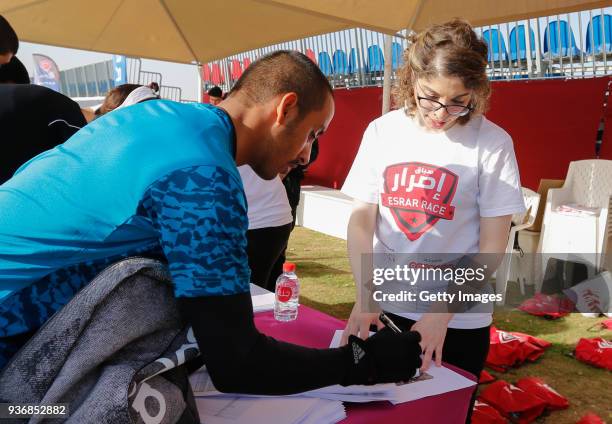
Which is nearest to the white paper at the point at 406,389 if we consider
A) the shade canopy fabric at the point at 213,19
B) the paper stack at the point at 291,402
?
the paper stack at the point at 291,402

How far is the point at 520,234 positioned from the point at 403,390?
405cm

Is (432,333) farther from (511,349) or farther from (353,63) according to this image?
(353,63)

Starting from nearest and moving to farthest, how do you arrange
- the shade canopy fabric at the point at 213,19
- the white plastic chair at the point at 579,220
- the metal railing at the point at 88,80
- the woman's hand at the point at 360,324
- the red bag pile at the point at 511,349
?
1. the woman's hand at the point at 360,324
2. the red bag pile at the point at 511,349
3. the white plastic chair at the point at 579,220
4. the shade canopy fabric at the point at 213,19
5. the metal railing at the point at 88,80

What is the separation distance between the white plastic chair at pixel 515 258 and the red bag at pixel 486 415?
2.08 m

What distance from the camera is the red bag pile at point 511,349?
10.8 feet

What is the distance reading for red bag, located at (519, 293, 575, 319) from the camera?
4281 millimetres

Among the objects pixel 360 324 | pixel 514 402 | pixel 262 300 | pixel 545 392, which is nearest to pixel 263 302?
pixel 262 300

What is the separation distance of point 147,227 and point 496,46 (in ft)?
20.8

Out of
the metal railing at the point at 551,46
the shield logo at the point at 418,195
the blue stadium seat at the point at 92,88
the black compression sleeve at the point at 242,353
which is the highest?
the blue stadium seat at the point at 92,88

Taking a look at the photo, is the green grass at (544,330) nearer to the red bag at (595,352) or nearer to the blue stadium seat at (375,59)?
the red bag at (595,352)

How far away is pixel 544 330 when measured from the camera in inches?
156

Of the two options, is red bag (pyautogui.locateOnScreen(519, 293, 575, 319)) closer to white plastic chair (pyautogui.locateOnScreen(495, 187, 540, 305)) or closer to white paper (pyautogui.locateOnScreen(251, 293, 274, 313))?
white plastic chair (pyautogui.locateOnScreen(495, 187, 540, 305))

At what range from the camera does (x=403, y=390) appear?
1.24 metres

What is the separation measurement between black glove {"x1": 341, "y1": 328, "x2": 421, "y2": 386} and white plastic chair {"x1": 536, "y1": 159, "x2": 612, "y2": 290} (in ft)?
12.6
